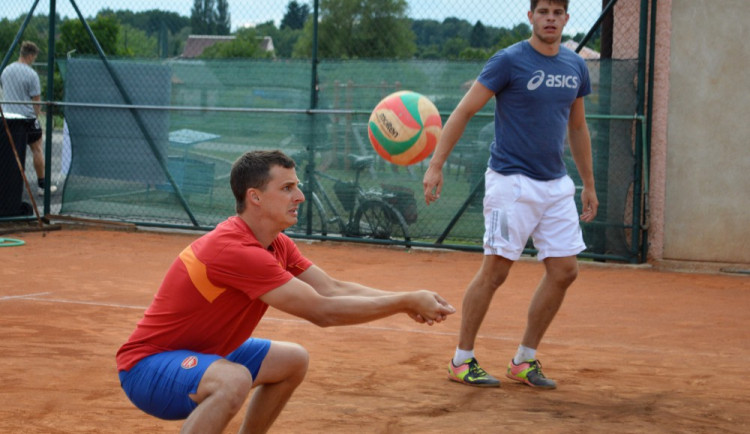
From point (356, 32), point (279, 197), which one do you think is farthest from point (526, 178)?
point (356, 32)

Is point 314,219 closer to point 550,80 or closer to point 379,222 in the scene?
point 379,222

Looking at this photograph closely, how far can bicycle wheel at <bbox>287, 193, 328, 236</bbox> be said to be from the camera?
1187 centimetres

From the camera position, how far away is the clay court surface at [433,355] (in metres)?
4.75

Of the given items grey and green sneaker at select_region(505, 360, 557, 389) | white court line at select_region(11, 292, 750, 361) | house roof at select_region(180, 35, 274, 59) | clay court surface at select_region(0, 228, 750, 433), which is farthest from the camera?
house roof at select_region(180, 35, 274, 59)

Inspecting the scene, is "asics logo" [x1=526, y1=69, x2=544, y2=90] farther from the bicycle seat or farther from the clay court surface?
the bicycle seat

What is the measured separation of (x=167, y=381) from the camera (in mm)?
3529

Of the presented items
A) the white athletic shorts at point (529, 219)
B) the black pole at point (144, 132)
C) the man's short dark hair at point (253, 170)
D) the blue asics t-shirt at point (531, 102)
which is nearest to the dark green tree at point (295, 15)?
the black pole at point (144, 132)

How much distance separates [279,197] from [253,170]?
0.46 feet

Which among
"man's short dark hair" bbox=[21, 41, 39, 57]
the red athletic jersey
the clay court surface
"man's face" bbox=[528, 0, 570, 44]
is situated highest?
"man's short dark hair" bbox=[21, 41, 39, 57]

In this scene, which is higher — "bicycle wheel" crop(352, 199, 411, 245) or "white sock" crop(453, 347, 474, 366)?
"bicycle wheel" crop(352, 199, 411, 245)

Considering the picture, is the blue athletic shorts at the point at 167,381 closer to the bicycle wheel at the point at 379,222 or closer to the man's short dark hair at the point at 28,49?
the bicycle wheel at the point at 379,222

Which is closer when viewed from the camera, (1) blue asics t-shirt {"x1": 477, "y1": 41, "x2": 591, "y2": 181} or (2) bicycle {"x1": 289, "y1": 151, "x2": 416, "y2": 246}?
(1) blue asics t-shirt {"x1": 477, "y1": 41, "x2": 591, "y2": 181}

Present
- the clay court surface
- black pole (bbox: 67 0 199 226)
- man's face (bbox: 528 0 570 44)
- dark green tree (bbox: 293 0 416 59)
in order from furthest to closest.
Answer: dark green tree (bbox: 293 0 416 59) → black pole (bbox: 67 0 199 226) → man's face (bbox: 528 0 570 44) → the clay court surface

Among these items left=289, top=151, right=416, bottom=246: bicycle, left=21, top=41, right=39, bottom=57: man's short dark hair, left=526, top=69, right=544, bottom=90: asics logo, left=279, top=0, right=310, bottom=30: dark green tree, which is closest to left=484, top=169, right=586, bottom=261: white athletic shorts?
left=526, top=69, right=544, bottom=90: asics logo
